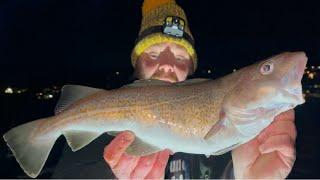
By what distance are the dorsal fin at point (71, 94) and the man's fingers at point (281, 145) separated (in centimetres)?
122

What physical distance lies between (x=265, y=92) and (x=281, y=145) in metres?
0.47

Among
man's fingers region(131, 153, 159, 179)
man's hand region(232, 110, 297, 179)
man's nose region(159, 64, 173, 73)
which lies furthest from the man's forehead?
man's hand region(232, 110, 297, 179)

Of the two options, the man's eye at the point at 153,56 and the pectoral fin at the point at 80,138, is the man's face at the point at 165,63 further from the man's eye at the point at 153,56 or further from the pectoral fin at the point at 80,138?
the pectoral fin at the point at 80,138

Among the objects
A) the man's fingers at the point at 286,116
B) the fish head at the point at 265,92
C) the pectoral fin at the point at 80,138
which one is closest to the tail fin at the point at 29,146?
the pectoral fin at the point at 80,138

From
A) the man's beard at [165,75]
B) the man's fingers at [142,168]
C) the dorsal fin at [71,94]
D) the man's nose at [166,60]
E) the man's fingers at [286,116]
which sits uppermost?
the man's nose at [166,60]

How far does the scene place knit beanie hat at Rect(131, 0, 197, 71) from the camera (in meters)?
Result: 3.82

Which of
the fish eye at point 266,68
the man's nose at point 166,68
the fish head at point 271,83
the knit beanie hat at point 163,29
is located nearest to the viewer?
the fish head at point 271,83

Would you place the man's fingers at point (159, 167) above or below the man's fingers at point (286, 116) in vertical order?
below

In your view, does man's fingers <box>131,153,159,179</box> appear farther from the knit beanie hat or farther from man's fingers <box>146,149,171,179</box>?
the knit beanie hat

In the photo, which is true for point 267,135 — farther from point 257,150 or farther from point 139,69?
point 139,69

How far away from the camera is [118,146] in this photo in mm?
2656

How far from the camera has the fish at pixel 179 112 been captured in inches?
84.6

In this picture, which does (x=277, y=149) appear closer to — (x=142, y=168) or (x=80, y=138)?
(x=142, y=168)

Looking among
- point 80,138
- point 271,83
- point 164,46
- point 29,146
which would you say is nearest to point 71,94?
point 80,138
